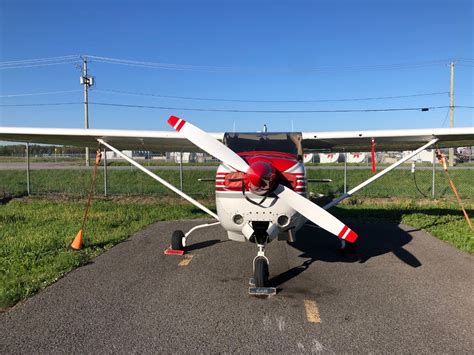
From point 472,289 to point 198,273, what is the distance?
3.81m

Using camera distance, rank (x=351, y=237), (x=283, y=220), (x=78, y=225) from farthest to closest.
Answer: (x=78, y=225)
(x=283, y=220)
(x=351, y=237)

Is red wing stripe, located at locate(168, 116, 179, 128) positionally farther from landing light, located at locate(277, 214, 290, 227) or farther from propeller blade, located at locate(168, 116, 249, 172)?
landing light, located at locate(277, 214, 290, 227)

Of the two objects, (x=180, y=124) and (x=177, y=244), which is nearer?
(x=180, y=124)

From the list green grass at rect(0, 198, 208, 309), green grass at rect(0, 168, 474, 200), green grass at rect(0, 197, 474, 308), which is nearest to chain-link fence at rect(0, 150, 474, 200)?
green grass at rect(0, 168, 474, 200)

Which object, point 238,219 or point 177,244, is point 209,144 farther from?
point 177,244

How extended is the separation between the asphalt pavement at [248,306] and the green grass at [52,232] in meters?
0.33

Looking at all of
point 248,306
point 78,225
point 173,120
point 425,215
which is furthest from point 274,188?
point 425,215

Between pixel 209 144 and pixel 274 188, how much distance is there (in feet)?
3.87

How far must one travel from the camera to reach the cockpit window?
6.11 m

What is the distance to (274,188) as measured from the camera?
15.6 feet

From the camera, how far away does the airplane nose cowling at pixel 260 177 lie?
14.8ft

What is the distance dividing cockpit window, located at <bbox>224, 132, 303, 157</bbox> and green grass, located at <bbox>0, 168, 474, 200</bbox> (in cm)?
869

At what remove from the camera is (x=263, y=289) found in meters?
4.84

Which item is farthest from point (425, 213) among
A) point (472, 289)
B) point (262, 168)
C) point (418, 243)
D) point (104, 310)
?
point (104, 310)
